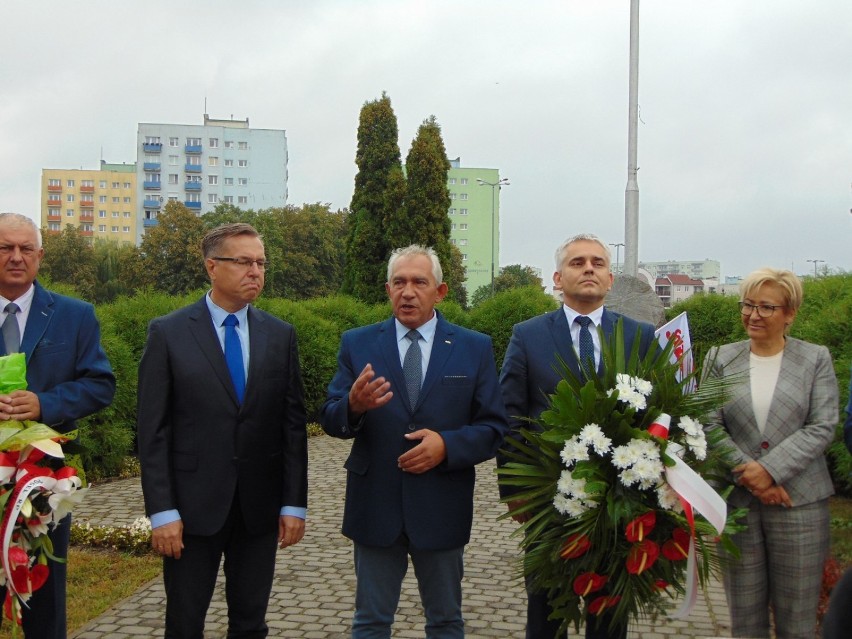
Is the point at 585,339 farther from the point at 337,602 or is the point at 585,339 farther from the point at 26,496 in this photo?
the point at 337,602

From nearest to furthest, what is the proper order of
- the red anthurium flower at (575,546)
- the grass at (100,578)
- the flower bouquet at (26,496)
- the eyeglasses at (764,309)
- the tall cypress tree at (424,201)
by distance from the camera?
1. the flower bouquet at (26,496)
2. the red anthurium flower at (575,546)
3. the eyeglasses at (764,309)
4. the grass at (100,578)
5. the tall cypress tree at (424,201)

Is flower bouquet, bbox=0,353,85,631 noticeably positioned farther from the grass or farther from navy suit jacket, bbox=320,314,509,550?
the grass

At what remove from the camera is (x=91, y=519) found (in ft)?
28.2

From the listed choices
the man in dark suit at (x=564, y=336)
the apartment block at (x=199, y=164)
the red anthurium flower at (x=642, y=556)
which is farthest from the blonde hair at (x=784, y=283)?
the apartment block at (x=199, y=164)

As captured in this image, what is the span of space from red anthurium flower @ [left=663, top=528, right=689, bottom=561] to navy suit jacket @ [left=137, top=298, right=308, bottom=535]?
1.67 m

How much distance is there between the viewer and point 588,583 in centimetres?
343

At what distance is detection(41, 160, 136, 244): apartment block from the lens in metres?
109

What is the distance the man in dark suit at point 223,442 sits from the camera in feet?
12.2

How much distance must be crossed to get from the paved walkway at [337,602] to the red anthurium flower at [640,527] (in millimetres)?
756

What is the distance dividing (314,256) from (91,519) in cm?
4653

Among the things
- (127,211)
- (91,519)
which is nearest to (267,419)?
(91,519)

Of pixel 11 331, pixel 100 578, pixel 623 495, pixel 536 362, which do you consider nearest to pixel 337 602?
pixel 100 578

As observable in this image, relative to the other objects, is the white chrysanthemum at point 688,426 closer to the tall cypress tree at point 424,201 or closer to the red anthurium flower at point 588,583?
the red anthurium flower at point 588,583

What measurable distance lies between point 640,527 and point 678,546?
7.6 inches
